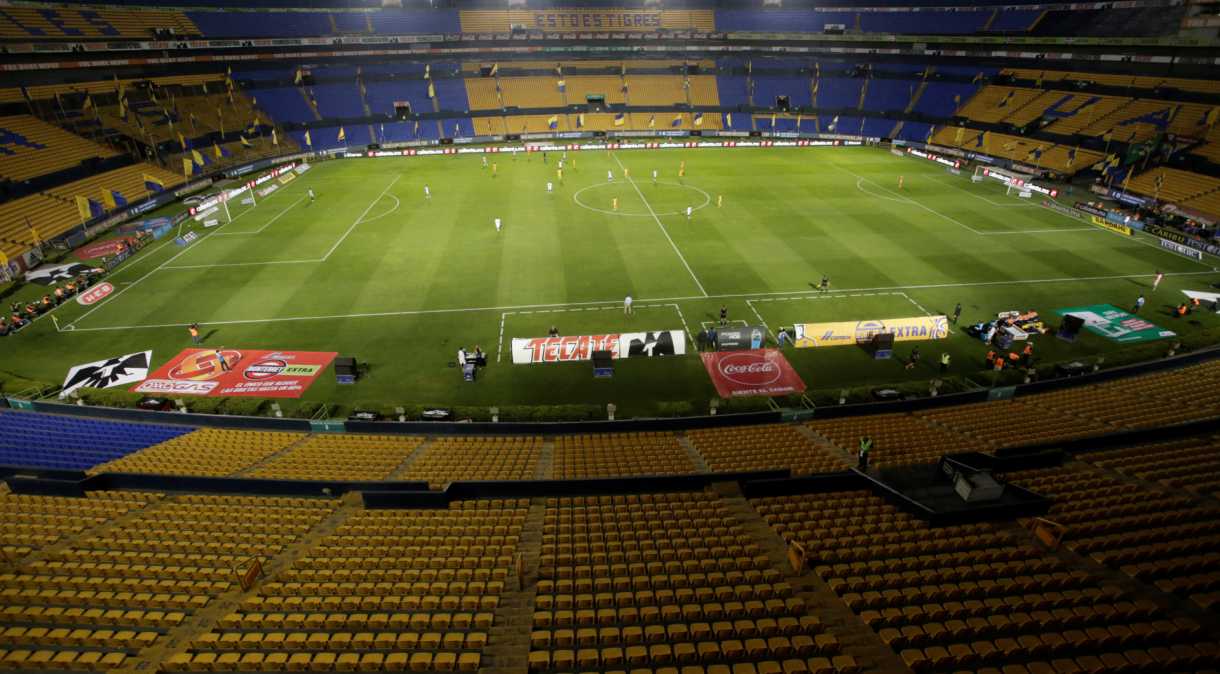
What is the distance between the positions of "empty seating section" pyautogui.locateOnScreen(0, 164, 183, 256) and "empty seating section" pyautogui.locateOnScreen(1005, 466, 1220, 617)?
197 ft

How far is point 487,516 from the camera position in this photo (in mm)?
16141

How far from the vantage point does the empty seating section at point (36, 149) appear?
49219 mm

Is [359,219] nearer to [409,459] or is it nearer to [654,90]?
[409,459]

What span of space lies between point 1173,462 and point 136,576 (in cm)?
2874

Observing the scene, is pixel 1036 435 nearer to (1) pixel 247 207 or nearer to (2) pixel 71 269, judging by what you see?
(2) pixel 71 269

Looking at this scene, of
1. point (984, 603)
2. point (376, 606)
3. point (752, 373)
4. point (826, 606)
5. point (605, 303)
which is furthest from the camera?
point (605, 303)

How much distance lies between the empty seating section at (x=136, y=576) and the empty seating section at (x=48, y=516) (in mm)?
514

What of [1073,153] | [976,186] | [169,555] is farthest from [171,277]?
[1073,153]

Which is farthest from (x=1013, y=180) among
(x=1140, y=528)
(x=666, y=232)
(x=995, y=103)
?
(x=1140, y=528)

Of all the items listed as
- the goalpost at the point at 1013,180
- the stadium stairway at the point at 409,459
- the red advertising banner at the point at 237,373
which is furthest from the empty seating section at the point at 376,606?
the goalpost at the point at 1013,180

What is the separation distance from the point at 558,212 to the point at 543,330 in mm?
22128

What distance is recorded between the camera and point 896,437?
2244 cm

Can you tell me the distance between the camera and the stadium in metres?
11.7

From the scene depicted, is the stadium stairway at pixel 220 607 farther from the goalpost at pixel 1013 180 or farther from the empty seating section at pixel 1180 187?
the empty seating section at pixel 1180 187
